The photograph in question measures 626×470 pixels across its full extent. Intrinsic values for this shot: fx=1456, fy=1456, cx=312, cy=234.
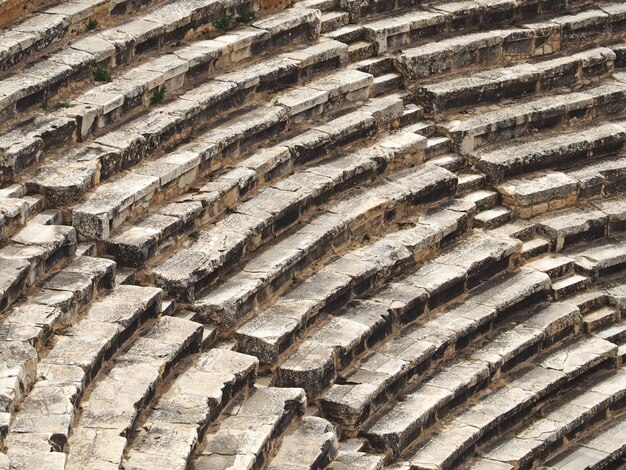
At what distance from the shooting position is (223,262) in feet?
37.0

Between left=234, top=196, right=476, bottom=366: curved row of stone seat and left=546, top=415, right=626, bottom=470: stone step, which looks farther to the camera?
left=546, top=415, right=626, bottom=470: stone step

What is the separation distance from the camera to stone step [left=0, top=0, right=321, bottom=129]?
38.3 feet

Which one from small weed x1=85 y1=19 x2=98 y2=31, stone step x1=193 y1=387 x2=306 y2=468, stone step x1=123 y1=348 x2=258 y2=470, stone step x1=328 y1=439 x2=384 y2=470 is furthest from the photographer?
small weed x1=85 y1=19 x2=98 y2=31

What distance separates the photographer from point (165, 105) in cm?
1248

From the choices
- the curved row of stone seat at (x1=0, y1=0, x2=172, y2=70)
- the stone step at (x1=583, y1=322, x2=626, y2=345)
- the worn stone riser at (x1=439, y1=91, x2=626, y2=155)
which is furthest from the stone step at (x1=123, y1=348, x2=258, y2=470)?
the worn stone riser at (x1=439, y1=91, x2=626, y2=155)

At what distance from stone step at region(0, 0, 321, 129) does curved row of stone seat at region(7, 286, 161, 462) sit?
2036 mm

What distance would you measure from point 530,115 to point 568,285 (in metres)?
2.07

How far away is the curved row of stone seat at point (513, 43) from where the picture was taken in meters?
14.4

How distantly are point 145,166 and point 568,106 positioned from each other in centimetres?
479

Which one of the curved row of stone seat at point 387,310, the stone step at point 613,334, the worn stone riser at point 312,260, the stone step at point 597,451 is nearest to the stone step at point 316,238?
the worn stone riser at point 312,260

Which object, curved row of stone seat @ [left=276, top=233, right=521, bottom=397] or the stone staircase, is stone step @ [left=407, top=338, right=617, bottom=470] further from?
curved row of stone seat @ [left=276, top=233, right=521, bottom=397]

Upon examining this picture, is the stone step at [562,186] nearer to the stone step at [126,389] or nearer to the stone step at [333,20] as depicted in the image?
the stone step at [333,20]

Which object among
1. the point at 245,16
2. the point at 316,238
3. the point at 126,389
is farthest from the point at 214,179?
the point at 126,389

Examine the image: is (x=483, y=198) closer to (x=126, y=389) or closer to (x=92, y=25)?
(x=92, y=25)
